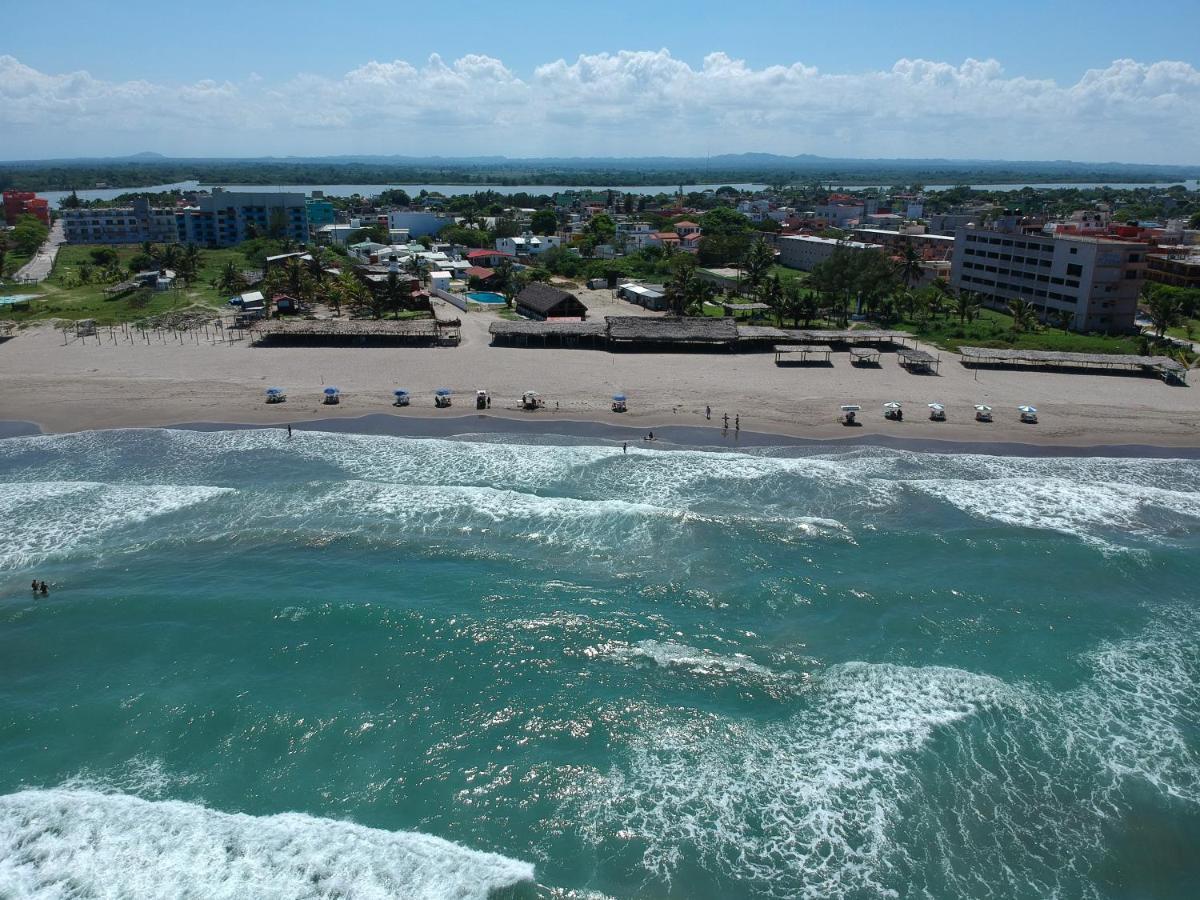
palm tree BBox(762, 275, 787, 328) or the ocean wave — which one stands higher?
palm tree BBox(762, 275, 787, 328)

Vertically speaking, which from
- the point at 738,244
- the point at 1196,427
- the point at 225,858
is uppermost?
the point at 738,244

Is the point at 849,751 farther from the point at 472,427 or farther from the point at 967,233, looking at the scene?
the point at 967,233

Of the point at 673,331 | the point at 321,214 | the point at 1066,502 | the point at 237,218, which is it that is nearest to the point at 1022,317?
the point at 673,331

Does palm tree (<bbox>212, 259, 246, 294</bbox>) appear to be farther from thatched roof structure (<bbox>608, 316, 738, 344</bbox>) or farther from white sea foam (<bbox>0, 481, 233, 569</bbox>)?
white sea foam (<bbox>0, 481, 233, 569</bbox>)

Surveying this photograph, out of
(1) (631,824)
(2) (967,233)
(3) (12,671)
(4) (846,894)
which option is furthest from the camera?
(2) (967,233)

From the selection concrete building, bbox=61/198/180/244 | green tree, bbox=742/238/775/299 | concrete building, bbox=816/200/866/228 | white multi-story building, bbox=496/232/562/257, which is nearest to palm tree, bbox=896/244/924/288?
green tree, bbox=742/238/775/299

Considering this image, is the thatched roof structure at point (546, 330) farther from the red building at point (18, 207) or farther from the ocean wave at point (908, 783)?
the red building at point (18, 207)

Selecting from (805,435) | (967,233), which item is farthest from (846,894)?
(967,233)
